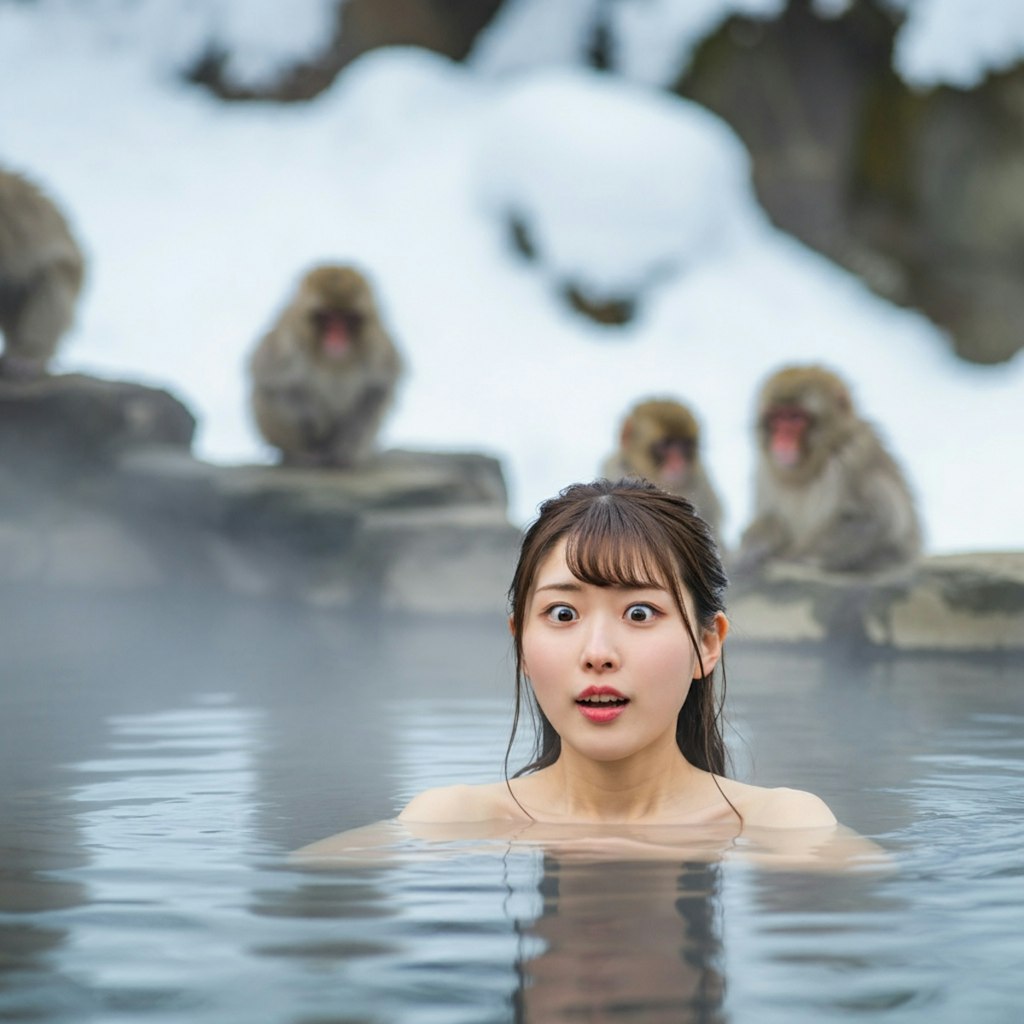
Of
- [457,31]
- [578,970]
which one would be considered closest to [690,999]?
[578,970]

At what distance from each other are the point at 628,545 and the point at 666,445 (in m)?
5.37

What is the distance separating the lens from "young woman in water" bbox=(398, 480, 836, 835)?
2443 millimetres

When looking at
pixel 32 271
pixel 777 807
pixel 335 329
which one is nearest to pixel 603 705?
pixel 777 807

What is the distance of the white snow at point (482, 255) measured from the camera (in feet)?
47.3

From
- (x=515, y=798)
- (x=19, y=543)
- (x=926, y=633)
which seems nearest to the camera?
(x=515, y=798)

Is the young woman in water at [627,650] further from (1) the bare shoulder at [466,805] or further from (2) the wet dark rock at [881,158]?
(2) the wet dark rock at [881,158]

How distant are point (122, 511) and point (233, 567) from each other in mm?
674

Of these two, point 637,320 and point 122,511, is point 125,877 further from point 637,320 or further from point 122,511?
point 637,320

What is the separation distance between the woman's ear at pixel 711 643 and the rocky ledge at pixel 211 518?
18.0 feet

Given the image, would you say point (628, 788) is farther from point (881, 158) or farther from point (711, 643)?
point (881, 158)

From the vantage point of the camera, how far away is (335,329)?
917 centimetres

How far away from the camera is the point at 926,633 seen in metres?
6.61

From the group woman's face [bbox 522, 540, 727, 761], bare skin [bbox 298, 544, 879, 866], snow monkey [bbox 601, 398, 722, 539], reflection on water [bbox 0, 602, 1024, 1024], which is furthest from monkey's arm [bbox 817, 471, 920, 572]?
woman's face [bbox 522, 540, 727, 761]

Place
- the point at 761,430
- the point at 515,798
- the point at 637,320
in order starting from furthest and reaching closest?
the point at 637,320, the point at 761,430, the point at 515,798
